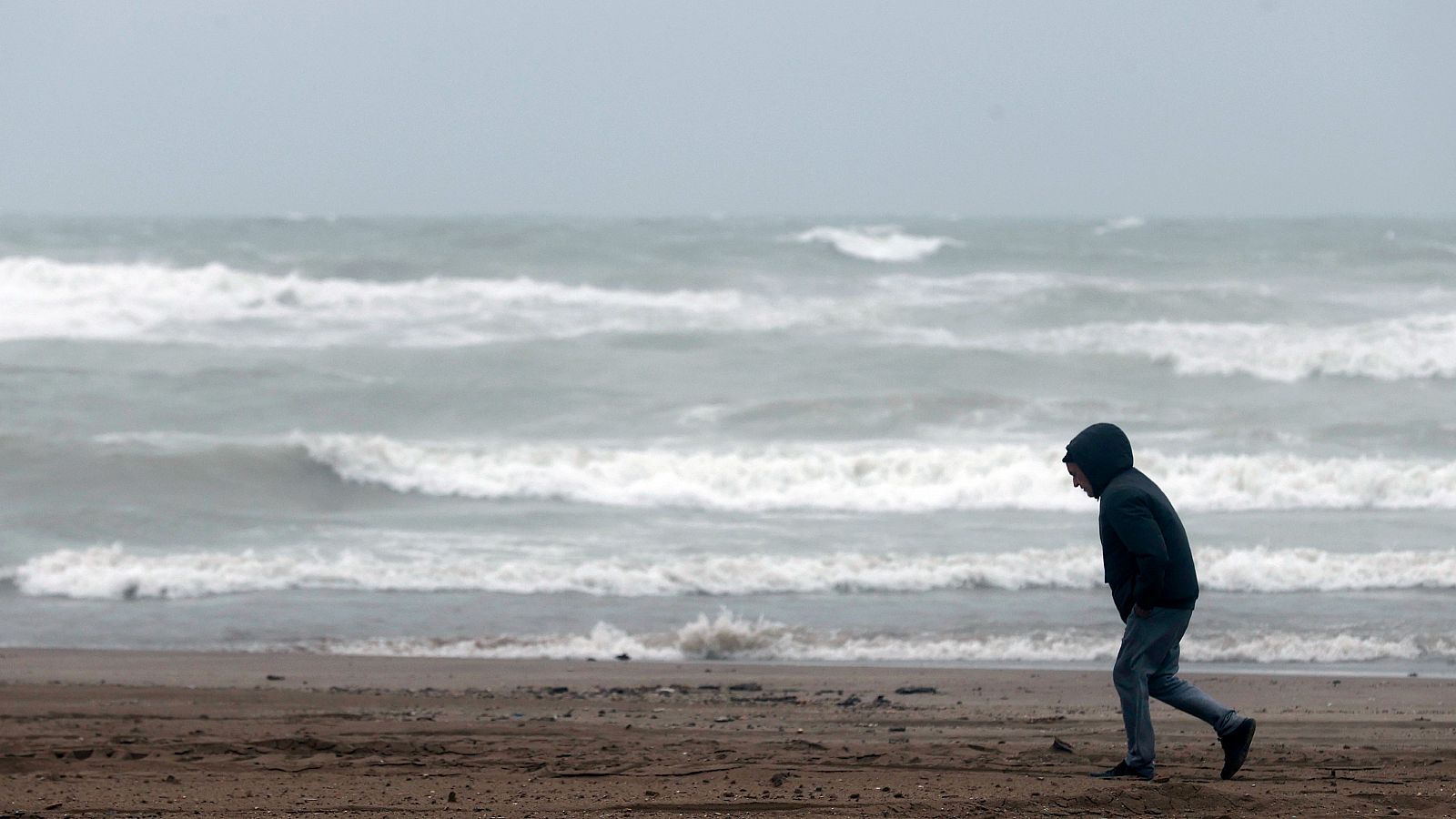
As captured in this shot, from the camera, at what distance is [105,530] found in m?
12.0

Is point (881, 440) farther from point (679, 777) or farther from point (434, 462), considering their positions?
point (679, 777)

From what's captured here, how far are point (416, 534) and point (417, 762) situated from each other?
6.78 metres

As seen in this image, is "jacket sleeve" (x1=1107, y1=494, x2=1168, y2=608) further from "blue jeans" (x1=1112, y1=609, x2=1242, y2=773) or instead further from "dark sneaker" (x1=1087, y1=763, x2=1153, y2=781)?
"dark sneaker" (x1=1087, y1=763, x2=1153, y2=781)

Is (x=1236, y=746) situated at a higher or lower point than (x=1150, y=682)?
lower

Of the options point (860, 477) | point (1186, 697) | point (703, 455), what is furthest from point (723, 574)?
point (1186, 697)

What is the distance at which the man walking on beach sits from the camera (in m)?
4.66

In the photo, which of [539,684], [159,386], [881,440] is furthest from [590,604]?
[159,386]

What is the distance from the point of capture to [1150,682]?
16.1 feet

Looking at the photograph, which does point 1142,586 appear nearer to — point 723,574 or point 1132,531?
point 1132,531

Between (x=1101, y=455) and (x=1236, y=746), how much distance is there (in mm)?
1136

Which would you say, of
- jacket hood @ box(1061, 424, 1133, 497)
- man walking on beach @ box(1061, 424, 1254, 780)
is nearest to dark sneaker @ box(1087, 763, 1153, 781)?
man walking on beach @ box(1061, 424, 1254, 780)

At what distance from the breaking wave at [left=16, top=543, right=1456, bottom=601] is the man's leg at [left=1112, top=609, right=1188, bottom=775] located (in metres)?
4.92

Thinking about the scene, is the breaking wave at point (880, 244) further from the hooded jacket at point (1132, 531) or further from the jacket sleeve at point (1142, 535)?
the jacket sleeve at point (1142, 535)

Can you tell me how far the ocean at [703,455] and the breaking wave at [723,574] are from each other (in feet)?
0.11
